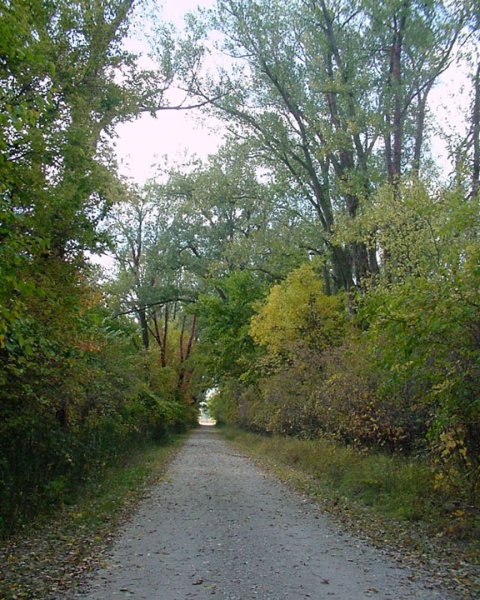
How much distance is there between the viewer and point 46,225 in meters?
8.86

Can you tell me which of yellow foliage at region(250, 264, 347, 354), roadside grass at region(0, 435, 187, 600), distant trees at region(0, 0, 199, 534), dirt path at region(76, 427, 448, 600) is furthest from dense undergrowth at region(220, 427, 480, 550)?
distant trees at region(0, 0, 199, 534)

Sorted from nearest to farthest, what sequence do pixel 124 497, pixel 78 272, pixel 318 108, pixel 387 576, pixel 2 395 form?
pixel 387 576 → pixel 2 395 → pixel 78 272 → pixel 124 497 → pixel 318 108

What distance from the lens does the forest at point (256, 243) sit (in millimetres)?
8445

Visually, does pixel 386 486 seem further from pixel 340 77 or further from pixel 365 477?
pixel 340 77

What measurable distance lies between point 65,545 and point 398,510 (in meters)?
5.55

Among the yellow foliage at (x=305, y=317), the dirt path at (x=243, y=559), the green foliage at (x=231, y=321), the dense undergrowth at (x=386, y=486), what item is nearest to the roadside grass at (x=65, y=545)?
the dirt path at (x=243, y=559)

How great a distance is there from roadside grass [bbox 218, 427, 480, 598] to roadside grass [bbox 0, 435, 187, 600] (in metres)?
3.92

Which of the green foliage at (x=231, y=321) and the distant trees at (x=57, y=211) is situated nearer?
the distant trees at (x=57, y=211)

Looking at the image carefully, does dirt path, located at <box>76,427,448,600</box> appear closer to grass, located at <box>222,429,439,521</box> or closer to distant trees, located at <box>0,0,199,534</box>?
grass, located at <box>222,429,439,521</box>

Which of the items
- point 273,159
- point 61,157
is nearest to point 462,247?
point 61,157

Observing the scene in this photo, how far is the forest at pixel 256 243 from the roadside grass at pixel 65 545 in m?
0.48

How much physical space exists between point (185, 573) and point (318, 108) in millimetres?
20231

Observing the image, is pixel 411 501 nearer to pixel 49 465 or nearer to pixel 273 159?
pixel 49 465

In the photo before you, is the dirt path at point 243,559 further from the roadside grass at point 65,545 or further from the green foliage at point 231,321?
the green foliage at point 231,321
